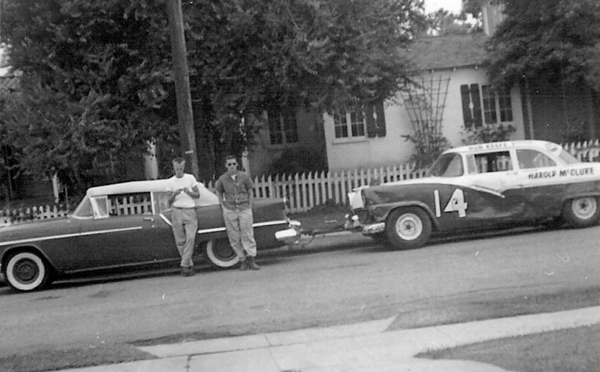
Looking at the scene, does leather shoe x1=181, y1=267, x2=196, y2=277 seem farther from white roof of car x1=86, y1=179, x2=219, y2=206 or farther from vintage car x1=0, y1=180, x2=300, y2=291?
white roof of car x1=86, y1=179, x2=219, y2=206

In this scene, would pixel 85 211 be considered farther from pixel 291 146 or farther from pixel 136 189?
pixel 291 146

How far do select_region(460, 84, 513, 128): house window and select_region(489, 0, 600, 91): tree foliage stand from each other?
75cm

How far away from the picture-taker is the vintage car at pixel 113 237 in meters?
12.4

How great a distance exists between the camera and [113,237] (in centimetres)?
1248

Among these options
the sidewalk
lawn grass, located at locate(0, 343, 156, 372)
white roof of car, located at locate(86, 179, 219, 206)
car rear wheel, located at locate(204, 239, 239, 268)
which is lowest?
the sidewalk

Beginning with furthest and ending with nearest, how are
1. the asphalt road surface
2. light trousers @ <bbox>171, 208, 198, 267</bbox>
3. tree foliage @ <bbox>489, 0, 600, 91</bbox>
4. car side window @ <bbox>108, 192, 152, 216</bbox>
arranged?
1. tree foliage @ <bbox>489, 0, 600, 91</bbox>
2. car side window @ <bbox>108, 192, 152, 216</bbox>
3. light trousers @ <bbox>171, 208, 198, 267</bbox>
4. the asphalt road surface

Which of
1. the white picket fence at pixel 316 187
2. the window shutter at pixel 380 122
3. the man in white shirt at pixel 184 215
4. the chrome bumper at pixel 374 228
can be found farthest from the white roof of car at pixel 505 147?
the window shutter at pixel 380 122

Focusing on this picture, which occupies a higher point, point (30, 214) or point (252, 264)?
point (30, 214)

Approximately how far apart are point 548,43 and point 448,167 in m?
12.1

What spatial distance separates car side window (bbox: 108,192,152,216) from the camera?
12.8m

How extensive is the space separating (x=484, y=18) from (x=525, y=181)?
1928cm

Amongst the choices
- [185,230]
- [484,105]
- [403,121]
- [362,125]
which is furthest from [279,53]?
[484,105]

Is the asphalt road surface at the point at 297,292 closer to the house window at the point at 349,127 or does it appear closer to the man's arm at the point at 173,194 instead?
the man's arm at the point at 173,194

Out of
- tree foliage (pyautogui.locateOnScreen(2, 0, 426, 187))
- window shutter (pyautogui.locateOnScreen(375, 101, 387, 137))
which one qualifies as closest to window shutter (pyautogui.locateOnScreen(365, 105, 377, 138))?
window shutter (pyautogui.locateOnScreen(375, 101, 387, 137))
